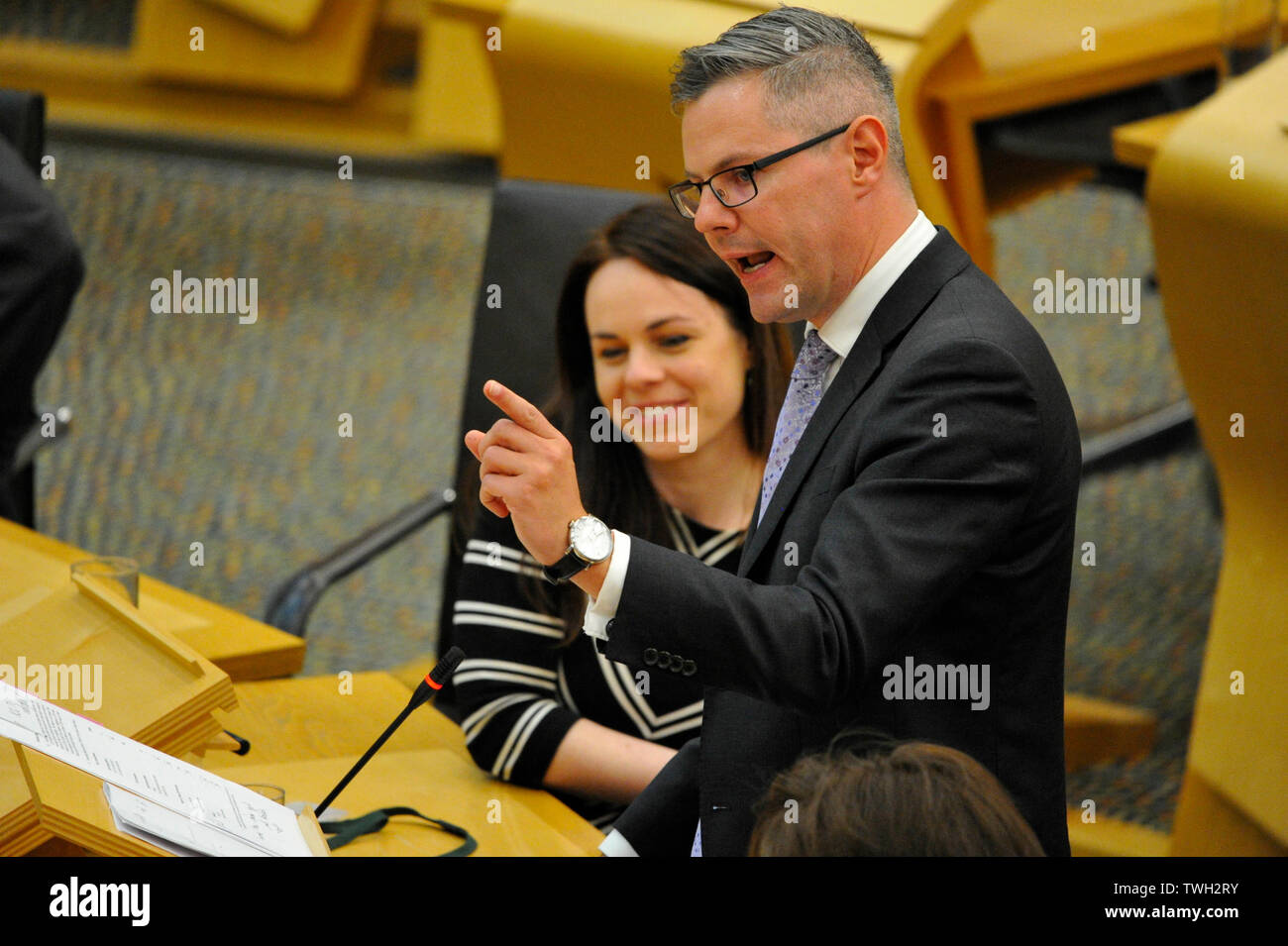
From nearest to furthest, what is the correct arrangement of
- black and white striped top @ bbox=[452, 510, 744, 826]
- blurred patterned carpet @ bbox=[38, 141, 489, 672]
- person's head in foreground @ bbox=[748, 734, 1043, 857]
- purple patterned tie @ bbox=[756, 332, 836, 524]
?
person's head in foreground @ bbox=[748, 734, 1043, 857] < purple patterned tie @ bbox=[756, 332, 836, 524] < black and white striped top @ bbox=[452, 510, 744, 826] < blurred patterned carpet @ bbox=[38, 141, 489, 672]

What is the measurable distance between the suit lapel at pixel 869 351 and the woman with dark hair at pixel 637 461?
0.55 metres

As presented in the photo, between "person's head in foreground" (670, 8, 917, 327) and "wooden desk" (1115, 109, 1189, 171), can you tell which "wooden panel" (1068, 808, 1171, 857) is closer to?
"wooden desk" (1115, 109, 1189, 171)

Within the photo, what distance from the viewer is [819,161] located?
119cm

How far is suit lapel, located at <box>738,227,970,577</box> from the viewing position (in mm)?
1207

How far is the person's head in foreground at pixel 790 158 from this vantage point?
1179 mm

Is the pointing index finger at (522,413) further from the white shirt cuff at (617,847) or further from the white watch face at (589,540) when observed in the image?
the white shirt cuff at (617,847)

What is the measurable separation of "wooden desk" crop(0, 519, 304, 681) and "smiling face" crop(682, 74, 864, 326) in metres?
0.87

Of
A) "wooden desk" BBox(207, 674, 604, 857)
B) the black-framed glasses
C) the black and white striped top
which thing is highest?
the black-framed glasses

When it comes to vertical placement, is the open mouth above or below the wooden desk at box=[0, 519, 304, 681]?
above

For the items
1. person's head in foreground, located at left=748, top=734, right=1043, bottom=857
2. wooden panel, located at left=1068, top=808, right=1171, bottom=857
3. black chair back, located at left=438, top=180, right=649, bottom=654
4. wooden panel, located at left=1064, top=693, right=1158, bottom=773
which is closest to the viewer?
person's head in foreground, located at left=748, top=734, right=1043, bottom=857

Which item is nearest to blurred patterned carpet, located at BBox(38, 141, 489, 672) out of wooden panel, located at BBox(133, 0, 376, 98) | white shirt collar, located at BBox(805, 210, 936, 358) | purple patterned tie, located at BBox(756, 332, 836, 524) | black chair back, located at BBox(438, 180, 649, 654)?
wooden panel, located at BBox(133, 0, 376, 98)
